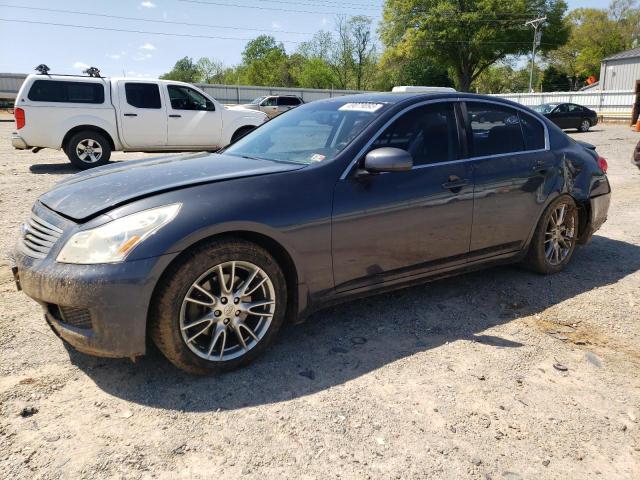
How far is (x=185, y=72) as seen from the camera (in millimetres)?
100188

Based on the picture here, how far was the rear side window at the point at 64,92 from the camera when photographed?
10.5m

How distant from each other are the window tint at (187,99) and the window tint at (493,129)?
8805 mm

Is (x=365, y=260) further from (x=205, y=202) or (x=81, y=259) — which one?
(x=81, y=259)

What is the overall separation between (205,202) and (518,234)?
2.75 m

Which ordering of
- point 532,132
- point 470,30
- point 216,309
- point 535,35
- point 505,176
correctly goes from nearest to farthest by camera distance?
point 216,309, point 505,176, point 532,132, point 535,35, point 470,30

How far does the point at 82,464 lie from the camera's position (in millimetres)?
2254

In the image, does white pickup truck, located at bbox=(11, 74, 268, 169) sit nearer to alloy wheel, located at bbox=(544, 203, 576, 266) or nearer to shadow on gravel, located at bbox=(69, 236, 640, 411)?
alloy wheel, located at bbox=(544, 203, 576, 266)

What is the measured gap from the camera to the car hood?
2885 millimetres

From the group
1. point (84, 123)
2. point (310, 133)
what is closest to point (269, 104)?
point (84, 123)

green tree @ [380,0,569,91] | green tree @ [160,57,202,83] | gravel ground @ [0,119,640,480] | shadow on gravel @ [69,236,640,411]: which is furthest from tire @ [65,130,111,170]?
green tree @ [160,57,202,83]

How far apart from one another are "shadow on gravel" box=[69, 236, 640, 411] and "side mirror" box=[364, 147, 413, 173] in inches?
44.7

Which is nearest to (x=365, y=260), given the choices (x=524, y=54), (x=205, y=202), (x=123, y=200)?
(x=205, y=202)

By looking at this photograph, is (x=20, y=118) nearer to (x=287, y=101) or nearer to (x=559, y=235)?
(x=559, y=235)

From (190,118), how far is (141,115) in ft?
3.54
